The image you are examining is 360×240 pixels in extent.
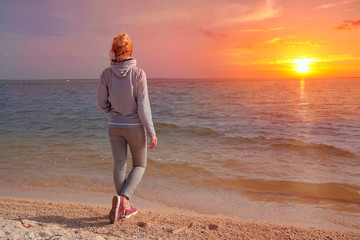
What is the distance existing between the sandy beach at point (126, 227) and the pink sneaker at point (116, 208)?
80 millimetres

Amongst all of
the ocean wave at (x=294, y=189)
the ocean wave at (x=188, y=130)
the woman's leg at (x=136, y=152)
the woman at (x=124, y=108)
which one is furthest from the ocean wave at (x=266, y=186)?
the ocean wave at (x=188, y=130)

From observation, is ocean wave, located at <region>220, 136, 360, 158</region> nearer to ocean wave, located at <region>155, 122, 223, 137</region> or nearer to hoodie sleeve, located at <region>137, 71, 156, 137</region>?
ocean wave, located at <region>155, 122, 223, 137</region>

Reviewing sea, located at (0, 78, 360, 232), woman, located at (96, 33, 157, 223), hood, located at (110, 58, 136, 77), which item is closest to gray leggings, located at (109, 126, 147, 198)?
woman, located at (96, 33, 157, 223)

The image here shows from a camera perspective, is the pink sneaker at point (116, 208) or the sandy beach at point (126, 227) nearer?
the sandy beach at point (126, 227)

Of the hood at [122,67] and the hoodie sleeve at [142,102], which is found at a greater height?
the hood at [122,67]

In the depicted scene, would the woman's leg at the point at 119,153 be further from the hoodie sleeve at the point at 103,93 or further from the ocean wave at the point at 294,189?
the ocean wave at the point at 294,189

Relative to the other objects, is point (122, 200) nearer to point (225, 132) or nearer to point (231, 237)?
point (231, 237)

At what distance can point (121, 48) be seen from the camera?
3.07m

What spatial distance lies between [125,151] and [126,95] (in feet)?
2.33

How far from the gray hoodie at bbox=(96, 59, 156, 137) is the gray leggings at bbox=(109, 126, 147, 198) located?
0.28 ft

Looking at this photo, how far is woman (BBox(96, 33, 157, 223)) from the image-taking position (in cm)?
311

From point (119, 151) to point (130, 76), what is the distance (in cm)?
90

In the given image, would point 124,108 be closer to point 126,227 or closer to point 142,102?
point 142,102

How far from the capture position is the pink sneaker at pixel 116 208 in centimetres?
330
